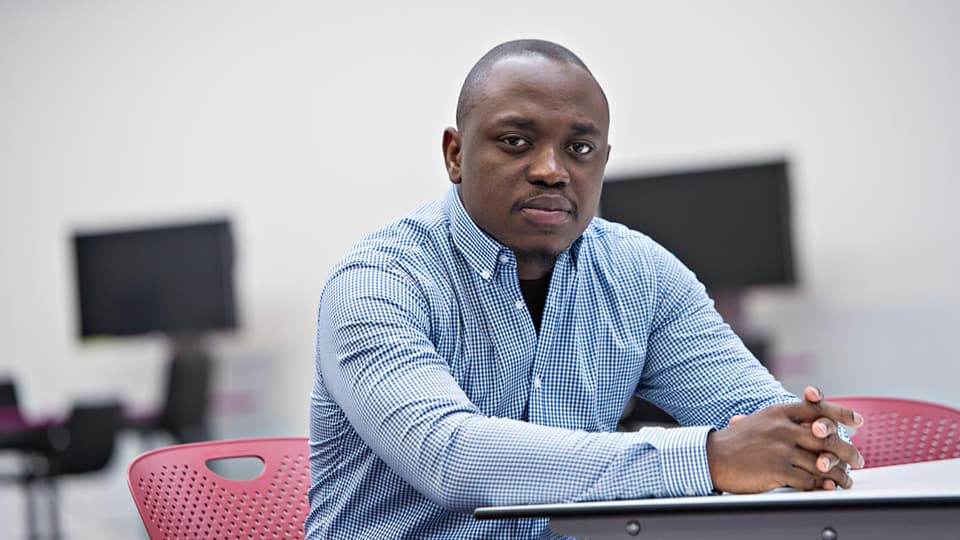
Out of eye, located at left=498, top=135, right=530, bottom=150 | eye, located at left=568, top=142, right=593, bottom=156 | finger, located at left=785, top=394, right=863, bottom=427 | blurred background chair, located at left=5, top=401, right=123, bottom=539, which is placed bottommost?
blurred background chair, located at left=5, top=401, right=123, bottom=539

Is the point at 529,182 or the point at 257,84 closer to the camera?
the point at 529,182

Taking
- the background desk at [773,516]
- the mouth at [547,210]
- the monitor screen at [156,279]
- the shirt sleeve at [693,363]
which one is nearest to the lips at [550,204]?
the mouth at [547,210]

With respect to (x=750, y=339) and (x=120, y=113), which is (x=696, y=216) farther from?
(x=120, y=113)

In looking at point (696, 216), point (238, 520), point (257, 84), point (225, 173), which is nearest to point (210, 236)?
point (225, 173)

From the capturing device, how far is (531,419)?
4.85 feet

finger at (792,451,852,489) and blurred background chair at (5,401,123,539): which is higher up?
finger at (792,451,852,489)

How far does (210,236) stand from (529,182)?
4.01 m

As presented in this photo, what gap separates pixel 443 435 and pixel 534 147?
440 mm

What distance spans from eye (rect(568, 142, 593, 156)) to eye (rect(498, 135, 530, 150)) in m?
0.06

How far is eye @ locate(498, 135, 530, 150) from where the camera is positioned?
4.64ft

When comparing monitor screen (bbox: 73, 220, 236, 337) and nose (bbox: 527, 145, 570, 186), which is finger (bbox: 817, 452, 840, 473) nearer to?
nose (bbox: 527, 145, 570, 186)

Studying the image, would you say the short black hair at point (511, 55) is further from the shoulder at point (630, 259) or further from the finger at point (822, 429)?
the finger at point (822, 429)

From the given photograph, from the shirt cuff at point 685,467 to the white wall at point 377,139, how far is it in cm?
323

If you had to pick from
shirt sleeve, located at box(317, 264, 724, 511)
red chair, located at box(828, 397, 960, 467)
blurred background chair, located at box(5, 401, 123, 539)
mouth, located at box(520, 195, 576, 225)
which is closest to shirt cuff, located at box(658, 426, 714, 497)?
shirt sleeve, located at box(317, 264, 724, 511)
